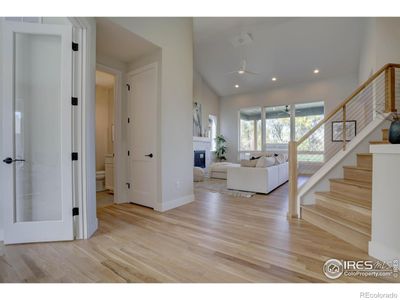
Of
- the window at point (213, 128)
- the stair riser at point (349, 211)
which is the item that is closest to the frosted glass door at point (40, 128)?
the stair riser at point (349, 211)

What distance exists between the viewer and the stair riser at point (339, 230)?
2.07 metres

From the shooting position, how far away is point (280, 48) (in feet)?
21.1

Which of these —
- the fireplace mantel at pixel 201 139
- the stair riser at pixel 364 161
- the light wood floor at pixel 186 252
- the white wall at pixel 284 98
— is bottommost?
the light wood floor at pixel 186 252

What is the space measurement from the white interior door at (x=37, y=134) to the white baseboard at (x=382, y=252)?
306 cm

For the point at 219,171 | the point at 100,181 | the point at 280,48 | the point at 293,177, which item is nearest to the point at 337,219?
the point at 293,177

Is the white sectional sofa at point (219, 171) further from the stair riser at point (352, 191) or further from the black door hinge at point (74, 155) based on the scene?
the black door hinge at point (74, 155)

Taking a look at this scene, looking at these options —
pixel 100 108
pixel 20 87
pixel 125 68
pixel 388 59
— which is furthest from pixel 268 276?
pixel 100 108

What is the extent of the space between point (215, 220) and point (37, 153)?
7.74 feet

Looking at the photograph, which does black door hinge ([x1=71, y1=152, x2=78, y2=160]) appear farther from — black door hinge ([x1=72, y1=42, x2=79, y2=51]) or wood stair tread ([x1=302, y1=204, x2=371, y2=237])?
wood stair tread ([x1=302, y1=204, x2=371, y2=237])

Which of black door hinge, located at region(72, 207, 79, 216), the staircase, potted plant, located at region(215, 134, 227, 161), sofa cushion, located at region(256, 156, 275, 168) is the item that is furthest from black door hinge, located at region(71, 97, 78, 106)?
potted plant, located at region(215, 134, 227, 161)

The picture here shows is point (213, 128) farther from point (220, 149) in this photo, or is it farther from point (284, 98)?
point (284, 98)

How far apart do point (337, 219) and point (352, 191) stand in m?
0.59

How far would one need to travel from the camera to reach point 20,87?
2244 mm

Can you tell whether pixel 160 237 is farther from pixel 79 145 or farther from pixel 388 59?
pixel 388 59
